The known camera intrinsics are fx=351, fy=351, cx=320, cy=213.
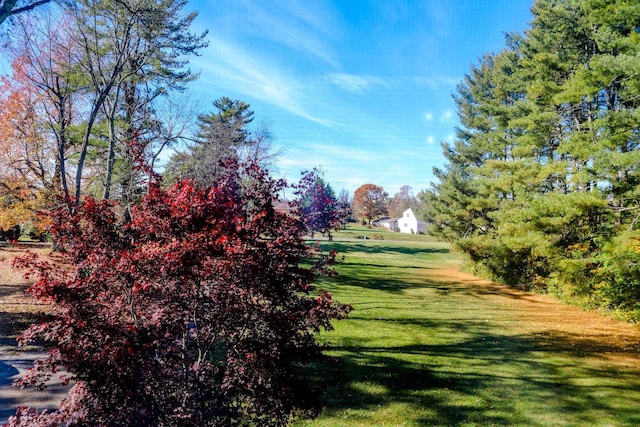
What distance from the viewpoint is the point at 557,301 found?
52.7ft

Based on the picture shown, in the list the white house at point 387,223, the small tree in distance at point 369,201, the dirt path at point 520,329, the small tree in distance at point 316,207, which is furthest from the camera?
the white house at point 387,223

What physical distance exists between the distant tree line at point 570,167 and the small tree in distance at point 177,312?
9278mm

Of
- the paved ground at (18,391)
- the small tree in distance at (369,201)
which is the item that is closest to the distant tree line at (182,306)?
the paved ground at (18,391)

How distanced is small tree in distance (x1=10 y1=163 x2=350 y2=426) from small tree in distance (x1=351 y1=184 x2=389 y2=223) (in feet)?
249

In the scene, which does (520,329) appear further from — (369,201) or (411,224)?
(369,201)

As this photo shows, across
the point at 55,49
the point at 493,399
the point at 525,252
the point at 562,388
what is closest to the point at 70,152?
the point at 55,49

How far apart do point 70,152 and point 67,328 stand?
17.3 metres

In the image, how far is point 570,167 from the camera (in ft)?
48.8

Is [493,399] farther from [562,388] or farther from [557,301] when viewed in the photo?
[557,301]

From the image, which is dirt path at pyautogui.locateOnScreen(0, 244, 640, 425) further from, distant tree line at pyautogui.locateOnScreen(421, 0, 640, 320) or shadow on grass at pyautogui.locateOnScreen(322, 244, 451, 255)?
shadow on grass at pyautogui.locateOnScreen(322, 244, 451, 255)

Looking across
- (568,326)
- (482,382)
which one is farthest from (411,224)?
(482,382)

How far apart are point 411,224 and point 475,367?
6808 centimetres

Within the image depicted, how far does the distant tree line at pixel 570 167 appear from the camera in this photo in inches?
381

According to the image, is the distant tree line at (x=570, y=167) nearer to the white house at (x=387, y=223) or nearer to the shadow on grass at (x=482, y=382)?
the shadow on grass at (x=482, y=382)
